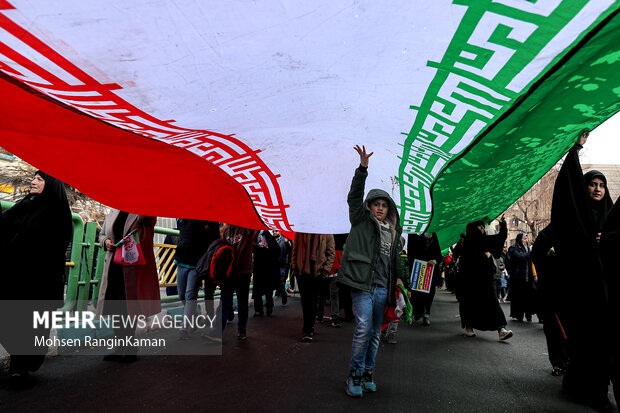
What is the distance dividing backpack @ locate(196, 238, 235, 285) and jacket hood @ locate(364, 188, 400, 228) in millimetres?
2761

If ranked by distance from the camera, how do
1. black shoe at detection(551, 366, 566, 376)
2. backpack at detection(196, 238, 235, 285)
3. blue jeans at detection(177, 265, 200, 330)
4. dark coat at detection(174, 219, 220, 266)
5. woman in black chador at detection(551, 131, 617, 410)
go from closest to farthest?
woman in black chador at detection(551, 131, 617, 410), black shoe at detection(551, 366, 566, 376), backpack at detection(196, 238, 235, 285), blue jeans at detection(177, 265, 200, 330), dark coat at detection(174, 219, 220, 266)

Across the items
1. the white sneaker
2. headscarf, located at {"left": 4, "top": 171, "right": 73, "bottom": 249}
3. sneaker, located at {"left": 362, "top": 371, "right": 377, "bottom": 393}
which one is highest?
headscarf, located at {"left": 4, "top": 171, "right": 73, "bottom": 249}

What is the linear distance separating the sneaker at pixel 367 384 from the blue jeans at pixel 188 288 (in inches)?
127

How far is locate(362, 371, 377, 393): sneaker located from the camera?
388 cm

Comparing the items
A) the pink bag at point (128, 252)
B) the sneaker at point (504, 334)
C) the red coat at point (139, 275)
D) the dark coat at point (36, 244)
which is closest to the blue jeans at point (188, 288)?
the red coat at point (139, 275)

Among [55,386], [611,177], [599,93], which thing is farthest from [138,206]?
[611,177]

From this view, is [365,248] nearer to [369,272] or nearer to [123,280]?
[369,272]

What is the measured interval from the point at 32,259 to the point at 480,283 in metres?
6.63

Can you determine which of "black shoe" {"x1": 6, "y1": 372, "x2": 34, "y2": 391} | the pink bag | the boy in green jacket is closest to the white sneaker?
the boy in green jacket

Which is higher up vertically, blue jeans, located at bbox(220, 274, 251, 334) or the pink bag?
the pink bag

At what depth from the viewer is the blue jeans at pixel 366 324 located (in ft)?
12.6

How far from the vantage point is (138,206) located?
3146mm

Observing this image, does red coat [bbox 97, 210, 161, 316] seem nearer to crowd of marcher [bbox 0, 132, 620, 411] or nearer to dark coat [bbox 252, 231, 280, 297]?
crowd of marcher [bbox 0, 132, 620, 411]

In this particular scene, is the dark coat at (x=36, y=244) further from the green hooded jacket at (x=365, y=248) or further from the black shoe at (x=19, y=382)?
the green hooded jacket at (x=365, y=248)
